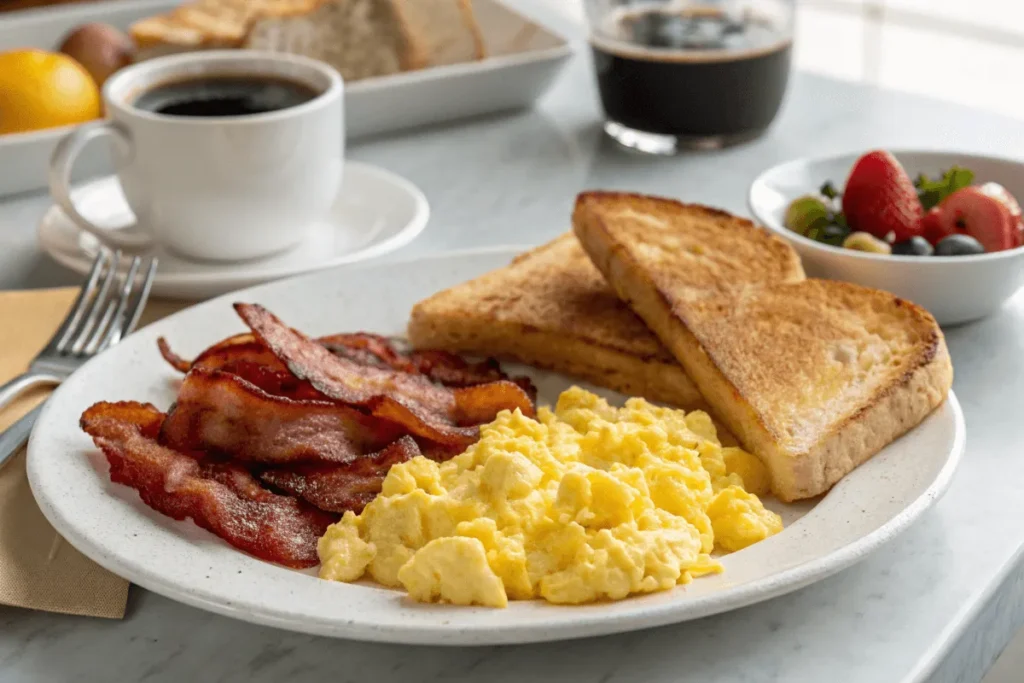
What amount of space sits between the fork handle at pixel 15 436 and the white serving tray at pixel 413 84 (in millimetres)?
1056

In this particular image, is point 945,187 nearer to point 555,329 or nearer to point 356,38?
point 555,329

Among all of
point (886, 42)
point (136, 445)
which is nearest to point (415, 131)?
point (136, 445)

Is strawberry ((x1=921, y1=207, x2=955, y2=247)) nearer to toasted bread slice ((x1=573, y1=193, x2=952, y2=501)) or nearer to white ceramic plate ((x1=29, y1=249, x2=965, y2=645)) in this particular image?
toasted bread slice ((x1=573, y1=193, x2=952, y2=501))

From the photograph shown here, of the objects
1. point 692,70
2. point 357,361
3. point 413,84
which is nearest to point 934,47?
point 692,70

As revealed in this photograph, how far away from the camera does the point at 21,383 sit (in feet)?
5.73

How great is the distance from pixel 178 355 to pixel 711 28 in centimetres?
150

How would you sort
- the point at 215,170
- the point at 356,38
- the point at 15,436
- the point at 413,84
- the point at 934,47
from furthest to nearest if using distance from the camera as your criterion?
the point at 934,47 → the point at 356,38 → the point at 413,84 → the point at 215,170 → the point at 15,436

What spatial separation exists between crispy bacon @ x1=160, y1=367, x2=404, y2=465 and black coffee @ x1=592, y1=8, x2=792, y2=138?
4.91 feet

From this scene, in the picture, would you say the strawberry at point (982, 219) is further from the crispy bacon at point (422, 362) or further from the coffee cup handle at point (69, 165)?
the coffee cup handle at point (69, 165)

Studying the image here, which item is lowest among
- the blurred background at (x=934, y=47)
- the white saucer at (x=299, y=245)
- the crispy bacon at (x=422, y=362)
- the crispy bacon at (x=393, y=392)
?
the blurred background at (x=934, y=47)

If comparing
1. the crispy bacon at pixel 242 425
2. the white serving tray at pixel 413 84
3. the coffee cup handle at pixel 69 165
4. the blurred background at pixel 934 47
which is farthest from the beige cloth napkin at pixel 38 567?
the blurred background at pixel 934 47

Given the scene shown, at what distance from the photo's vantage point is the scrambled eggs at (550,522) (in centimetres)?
117

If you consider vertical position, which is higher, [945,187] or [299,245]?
[945,187]

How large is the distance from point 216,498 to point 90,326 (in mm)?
705
